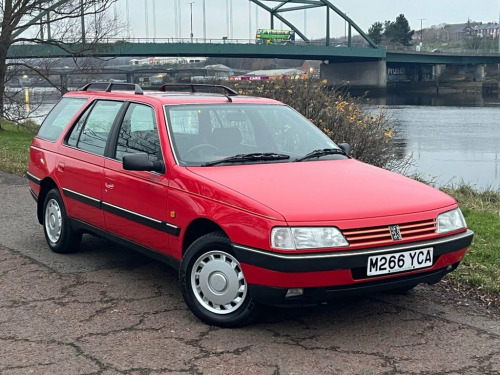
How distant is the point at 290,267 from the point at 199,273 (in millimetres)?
799

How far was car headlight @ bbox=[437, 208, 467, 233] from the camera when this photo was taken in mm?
4336

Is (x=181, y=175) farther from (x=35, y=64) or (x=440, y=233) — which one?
(x=35, y=64)

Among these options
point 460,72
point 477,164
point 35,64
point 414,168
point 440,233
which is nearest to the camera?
point 440,233

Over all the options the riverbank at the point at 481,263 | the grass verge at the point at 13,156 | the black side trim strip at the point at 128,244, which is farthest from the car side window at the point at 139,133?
the grass verge at the point at 13,156

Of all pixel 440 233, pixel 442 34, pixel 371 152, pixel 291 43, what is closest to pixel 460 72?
pixel 291 43

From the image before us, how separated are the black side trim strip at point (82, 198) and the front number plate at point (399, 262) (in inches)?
97.1

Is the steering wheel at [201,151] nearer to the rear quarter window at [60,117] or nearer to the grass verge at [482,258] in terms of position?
the rear quarter window at [60,117]

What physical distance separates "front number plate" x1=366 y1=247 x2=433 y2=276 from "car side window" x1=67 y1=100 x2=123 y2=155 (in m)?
2.59

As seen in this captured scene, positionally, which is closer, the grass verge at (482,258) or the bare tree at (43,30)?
the grass verge at (482,258)

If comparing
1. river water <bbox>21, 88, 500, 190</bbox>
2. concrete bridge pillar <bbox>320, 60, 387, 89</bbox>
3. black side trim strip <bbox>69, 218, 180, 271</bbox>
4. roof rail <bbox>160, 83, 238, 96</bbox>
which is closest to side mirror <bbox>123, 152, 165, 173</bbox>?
black side trim strip <bbox>69, 218, 180, 271</bbox>

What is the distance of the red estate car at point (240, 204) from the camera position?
396cm

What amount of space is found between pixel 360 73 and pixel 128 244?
74.5 metres

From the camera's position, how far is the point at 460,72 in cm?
8806

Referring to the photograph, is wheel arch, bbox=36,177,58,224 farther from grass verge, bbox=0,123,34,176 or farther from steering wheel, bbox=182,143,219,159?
grass verge, bbox=0,123,34,176
